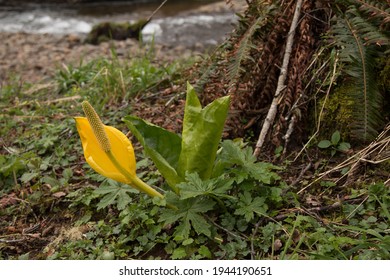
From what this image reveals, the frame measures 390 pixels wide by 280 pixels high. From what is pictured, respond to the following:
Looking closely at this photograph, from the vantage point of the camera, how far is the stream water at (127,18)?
31.1 feet

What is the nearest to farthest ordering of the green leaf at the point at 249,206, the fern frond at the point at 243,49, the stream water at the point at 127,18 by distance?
the green leaf at the point at 249,206 → the fern frond at the point at 243,49 → the stream water at the point at 127,18

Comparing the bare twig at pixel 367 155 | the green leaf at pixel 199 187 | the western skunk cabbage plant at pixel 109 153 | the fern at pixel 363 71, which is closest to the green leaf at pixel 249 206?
the green leaf at pixel 199 187

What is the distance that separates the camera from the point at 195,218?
2488mm

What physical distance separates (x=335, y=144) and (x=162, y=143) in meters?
0.92

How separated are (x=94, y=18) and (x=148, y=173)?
27.4 feet

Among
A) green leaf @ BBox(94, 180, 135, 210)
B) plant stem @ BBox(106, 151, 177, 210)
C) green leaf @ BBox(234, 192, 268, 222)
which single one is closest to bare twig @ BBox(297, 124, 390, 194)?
green leaf @ BBox(234, 192, 268, 222)

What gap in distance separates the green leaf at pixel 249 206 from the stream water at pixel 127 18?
6447mm

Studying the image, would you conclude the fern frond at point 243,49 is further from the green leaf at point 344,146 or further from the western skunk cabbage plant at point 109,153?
the western skunk cabbage plant at point 109,153

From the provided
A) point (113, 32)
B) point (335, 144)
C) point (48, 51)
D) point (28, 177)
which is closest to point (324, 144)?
point (335, 144)

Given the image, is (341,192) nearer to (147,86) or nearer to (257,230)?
(257,230)

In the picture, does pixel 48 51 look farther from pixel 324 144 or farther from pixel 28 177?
pixel 324 144

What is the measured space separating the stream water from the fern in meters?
6.00

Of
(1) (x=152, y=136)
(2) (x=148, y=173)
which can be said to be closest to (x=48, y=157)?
(2) (x=148, y=173)

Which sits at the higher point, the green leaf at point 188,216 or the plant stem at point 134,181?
the plant stem at point 134,181
